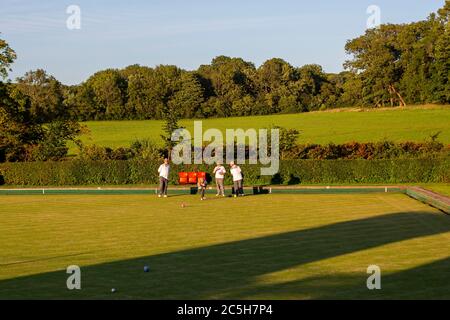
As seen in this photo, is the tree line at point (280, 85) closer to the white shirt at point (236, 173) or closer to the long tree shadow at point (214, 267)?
the white shirt at point (236, 173)

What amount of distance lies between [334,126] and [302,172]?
1290 inches

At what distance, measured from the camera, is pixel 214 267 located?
11.2 metres


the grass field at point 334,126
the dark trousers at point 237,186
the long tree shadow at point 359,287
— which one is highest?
the grass field at point 334,126

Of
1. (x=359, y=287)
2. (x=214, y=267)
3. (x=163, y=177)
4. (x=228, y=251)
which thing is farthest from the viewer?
(x=163, y=177)

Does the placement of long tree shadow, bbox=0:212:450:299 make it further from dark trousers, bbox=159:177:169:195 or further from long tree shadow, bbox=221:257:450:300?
dark trousers, bbox=159:177:169:195

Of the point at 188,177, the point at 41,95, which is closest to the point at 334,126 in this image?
the point at 41,95

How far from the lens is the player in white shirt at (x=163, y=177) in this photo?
26.6 m

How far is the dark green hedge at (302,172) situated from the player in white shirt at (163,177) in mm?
6840

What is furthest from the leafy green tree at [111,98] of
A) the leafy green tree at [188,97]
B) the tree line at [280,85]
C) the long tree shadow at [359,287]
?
the long tree shadow at [359,287]

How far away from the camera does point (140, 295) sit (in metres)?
9.23

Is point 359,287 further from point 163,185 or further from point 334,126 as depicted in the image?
point 334,126

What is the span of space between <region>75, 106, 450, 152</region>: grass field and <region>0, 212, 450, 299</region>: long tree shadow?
39.1 m
